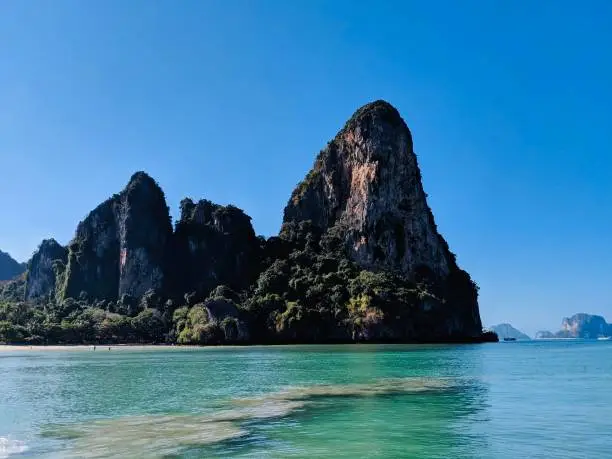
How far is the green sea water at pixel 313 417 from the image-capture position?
40.4ft

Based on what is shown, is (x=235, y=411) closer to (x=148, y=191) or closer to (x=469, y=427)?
(x=469, y=427)

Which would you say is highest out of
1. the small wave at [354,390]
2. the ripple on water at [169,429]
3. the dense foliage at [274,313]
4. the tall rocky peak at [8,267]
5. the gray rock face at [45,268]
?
the tall rocky peak at [8,267]

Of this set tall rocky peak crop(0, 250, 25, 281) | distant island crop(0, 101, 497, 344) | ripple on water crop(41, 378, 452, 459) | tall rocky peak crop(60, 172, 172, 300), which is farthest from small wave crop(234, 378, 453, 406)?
tall rocky peak crop(0, 250, 25, 281)

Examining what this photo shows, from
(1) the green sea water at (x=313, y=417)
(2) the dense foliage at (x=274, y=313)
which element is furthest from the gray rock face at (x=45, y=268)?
(1) the green sea water at (x=313, y=417)

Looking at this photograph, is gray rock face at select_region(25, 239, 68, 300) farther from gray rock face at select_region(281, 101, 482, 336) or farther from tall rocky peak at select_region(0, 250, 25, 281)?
tall rocky peak at select_region(0, 250, 25, 281)

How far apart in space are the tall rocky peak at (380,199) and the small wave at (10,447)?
89.7 meters

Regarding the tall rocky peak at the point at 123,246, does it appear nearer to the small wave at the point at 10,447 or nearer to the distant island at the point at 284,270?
the distant island at the point at 284,270

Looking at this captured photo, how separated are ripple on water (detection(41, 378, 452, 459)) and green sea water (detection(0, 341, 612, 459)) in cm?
3

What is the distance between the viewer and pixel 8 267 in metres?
192

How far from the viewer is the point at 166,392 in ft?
78.3

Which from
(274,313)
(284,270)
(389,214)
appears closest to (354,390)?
(274,313)

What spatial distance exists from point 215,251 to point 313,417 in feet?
311

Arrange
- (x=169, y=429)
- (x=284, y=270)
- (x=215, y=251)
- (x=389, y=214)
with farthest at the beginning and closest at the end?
1. (x=215, y=251)
2. (x=284, y=270)
3. (x=389, y=214)
4. (x=169, y=429)

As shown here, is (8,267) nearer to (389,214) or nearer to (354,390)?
(389,214)
